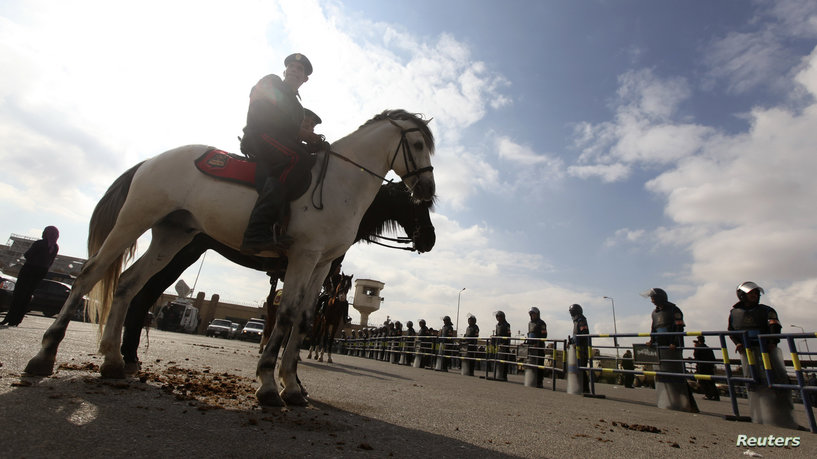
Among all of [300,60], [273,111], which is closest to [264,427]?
[273,111]

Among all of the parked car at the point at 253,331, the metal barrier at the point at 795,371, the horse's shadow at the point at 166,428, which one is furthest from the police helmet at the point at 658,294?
the parked car at the point at 253,331

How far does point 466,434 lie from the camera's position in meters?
2.97

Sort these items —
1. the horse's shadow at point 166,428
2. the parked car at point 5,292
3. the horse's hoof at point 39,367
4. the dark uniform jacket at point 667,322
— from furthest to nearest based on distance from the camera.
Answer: the parked car at point 5,292 < the dark uniform jacket at point 667,322 < the horse's hoof at point 39,367 < the horse's shadow at point 166,428

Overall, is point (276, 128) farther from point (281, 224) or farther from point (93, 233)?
point (93, 233)

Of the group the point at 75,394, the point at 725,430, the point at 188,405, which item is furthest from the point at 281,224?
the point at 725,430

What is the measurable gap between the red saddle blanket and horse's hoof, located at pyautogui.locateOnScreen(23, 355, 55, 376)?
1929 mm

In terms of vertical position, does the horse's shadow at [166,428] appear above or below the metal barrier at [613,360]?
below

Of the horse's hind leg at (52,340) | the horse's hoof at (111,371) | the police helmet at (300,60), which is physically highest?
the police helmet at (300,60)

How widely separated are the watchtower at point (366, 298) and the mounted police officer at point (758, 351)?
49175 mm

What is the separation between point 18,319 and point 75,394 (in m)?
8.45

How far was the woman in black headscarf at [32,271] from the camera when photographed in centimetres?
820

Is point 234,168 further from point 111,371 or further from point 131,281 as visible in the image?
point 111,371

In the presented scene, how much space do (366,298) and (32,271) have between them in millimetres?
46762

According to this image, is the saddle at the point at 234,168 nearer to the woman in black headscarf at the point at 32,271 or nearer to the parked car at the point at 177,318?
the woman in black headscarf at the point at 32,271
